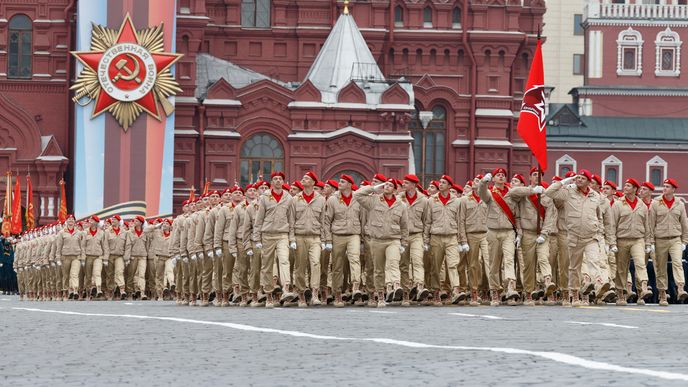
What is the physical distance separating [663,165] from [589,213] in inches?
1955

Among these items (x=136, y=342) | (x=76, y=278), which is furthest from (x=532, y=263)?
(x=76, y=278)

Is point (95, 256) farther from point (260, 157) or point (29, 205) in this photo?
point (260, 157)

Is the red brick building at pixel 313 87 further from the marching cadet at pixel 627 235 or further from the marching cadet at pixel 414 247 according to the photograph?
the marching cadet at pixel 627 235

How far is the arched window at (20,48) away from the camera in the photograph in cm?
5478

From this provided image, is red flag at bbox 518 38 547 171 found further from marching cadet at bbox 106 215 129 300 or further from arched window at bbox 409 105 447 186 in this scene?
arched window at bbox 409 105 447 186

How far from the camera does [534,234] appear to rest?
22.5 m

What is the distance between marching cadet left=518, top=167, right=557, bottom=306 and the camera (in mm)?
22172

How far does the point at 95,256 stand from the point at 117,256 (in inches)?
18.6

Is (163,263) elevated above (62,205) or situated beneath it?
situated beneath

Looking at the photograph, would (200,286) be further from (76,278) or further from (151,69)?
(151,69)

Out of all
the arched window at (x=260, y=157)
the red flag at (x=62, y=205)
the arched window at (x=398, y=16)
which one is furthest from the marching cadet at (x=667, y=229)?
the arched window at (x=398, y=16)

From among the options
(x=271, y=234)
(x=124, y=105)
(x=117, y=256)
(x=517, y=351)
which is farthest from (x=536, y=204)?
(x=124, y=105)

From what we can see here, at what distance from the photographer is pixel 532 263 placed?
22438 millimetres

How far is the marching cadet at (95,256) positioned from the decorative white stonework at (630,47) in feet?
140
